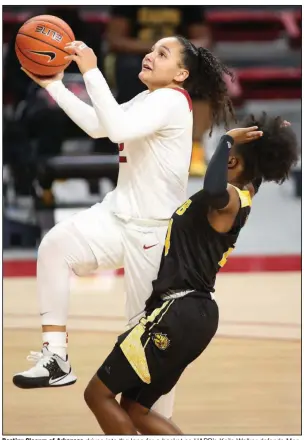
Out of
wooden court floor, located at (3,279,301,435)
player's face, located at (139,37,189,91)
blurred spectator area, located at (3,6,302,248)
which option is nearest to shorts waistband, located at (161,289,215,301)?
player's face, located at (139,37,189,91)

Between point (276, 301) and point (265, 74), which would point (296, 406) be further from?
point (265, 74)

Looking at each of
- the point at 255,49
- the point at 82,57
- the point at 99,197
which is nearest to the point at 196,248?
the point at 82,57

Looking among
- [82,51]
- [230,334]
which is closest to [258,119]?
[82,51]

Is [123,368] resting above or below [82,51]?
below

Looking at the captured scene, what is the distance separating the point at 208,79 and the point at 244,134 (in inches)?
18.7

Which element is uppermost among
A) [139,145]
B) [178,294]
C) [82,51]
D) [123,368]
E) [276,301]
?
[82,51]

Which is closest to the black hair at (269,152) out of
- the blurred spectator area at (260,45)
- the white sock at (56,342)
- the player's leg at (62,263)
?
the player's leg at (62,263)

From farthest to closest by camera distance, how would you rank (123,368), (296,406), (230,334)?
(230,334) → (296,406) → (123,368)

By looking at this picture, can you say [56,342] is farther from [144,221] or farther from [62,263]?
[144,221]

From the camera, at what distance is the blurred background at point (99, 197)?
5457mm

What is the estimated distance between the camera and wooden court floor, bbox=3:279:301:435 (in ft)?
15.1

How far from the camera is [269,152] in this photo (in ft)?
12.3

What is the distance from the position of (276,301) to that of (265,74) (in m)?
7.25

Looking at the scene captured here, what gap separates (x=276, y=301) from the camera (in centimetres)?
714
